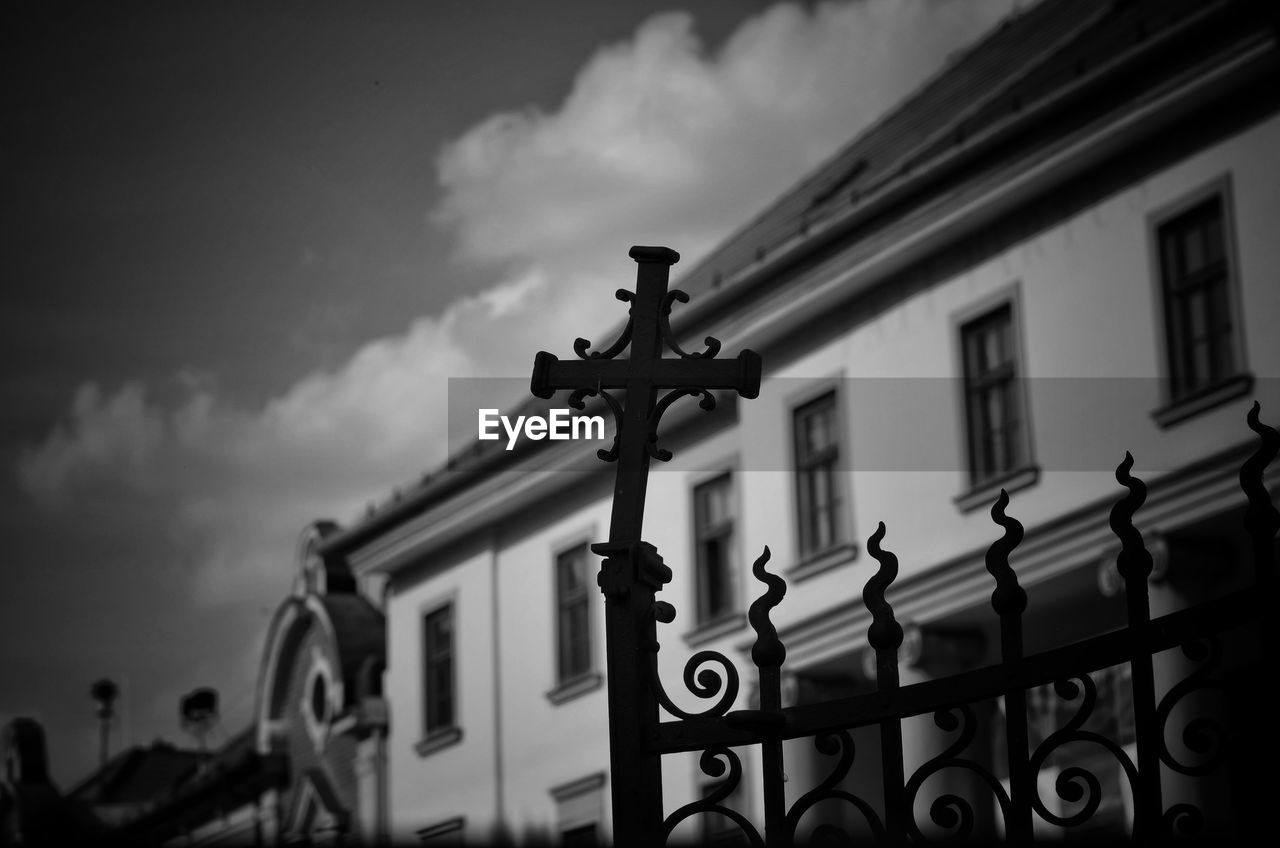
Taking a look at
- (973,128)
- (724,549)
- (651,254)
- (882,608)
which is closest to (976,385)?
(973,128)

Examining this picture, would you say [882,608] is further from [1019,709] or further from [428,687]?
[428,687]

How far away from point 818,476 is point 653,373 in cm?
1721

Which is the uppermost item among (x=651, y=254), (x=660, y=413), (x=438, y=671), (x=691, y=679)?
(x=438, y=671)

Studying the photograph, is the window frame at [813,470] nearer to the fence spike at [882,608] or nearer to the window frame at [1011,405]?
the window frame at [1011,405]

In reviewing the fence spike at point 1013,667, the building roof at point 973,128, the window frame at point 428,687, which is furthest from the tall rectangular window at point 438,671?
the fence spike at point 1013,667

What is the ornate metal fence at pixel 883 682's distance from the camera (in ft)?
13.5

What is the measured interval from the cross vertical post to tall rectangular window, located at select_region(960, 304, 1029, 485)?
47.7 feet

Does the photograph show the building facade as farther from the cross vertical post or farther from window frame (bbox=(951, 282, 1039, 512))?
the cross vertical post

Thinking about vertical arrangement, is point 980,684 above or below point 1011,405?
below

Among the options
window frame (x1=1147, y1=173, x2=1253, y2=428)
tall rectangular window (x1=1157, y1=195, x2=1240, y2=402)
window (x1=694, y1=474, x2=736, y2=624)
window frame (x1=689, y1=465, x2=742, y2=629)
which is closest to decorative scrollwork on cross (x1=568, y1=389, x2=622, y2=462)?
window frame (x1=1147, y1=173, x2=1253, y2=428)

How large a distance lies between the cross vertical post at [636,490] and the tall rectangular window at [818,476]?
54.7ft

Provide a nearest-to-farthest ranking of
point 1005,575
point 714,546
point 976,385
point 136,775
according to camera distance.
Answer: point 1005,575 → point 976,385 → point 714,546 → point 136,775

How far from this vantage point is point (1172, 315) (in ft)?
58.7

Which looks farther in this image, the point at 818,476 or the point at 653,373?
the point at 818,476
